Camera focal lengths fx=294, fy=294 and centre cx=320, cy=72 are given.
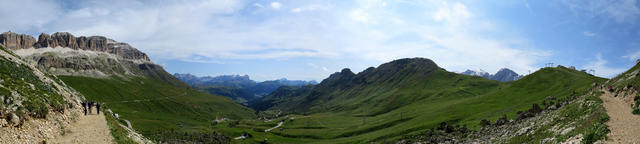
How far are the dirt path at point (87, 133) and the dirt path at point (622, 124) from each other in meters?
54.9

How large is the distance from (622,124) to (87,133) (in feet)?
205

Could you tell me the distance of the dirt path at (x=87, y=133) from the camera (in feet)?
113

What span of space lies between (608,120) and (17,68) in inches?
3297

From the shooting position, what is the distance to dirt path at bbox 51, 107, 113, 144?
3459cm

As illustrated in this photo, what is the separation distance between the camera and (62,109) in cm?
4000

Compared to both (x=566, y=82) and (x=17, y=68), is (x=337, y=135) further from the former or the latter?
(x=17, y=68)

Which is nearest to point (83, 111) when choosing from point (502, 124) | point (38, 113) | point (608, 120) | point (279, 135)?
point (38, 113)

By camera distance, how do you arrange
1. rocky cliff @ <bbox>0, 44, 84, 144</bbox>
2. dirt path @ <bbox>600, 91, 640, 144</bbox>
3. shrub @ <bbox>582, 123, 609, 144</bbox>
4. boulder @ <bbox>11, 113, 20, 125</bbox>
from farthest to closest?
boulder @ <bbox>11, 113, 20, 125</bbox> → rocky cliff @ <bbox>0, 44, 84, 144</bbox> → shrub @ <bbox>582, 123, 609, 144</bbox> → dirt path @ <bbox>600, 91, 640, 144</bbox>

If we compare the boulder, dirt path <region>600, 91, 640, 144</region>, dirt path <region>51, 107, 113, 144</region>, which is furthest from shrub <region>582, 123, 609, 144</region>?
the boulder

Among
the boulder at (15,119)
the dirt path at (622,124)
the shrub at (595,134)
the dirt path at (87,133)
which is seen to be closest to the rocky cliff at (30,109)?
the boulder at (15,119)

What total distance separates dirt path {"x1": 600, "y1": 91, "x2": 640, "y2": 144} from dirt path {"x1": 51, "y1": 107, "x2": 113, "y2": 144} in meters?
54.9

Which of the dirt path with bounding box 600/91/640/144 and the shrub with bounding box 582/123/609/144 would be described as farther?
the shrub with bounding box 582/123/609/144

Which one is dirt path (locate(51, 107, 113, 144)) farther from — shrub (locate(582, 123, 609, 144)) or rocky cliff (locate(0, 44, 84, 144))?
shrub (locate(582, 123, 609, 144))

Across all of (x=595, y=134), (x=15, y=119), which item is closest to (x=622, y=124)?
(x=595, y=134)
